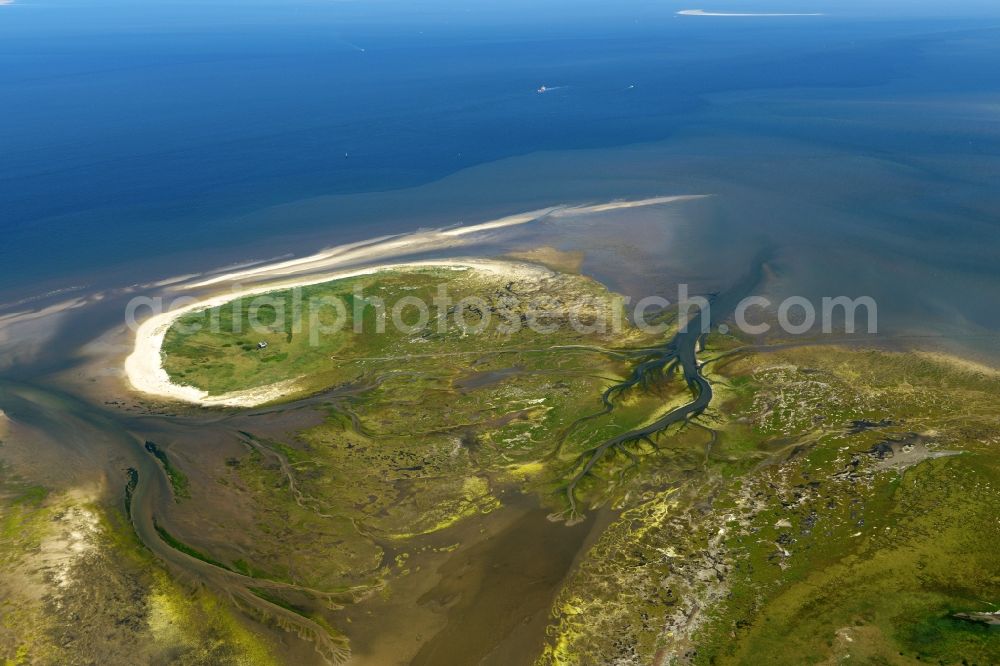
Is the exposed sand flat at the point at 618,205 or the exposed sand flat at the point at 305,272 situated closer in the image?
the exposed sand flat at the point at 305,272

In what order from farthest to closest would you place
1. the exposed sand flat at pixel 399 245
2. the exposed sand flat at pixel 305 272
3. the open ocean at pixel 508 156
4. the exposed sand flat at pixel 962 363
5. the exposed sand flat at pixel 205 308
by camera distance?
the open ocean at pixel 508 156
the exposed sand flat at pixel 399 245
the exposed sand flat at pixel 305 272
the exposed sand flat at pixel 205 308
the exposed sand flat at pixel 962 363

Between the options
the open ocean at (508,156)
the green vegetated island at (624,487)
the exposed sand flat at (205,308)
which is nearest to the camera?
the green vegetated island at (624,487)

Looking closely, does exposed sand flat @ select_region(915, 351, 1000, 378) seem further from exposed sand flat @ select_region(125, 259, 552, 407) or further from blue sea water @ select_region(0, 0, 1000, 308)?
exposed sand flat @ select_region(125, 259, 552, 407)

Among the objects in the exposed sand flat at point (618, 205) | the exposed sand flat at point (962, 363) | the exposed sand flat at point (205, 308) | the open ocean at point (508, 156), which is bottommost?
the exposed sand flat at point (962, 363)

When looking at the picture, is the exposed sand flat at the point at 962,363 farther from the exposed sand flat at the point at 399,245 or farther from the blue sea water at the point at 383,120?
the exposed sand flat at the point at 399,245

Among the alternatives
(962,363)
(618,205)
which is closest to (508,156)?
(618,205)

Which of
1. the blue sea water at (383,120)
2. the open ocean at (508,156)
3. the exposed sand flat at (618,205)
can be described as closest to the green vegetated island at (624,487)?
the open ocean at (508,156)

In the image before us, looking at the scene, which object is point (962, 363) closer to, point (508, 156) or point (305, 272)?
point (305, 272)
